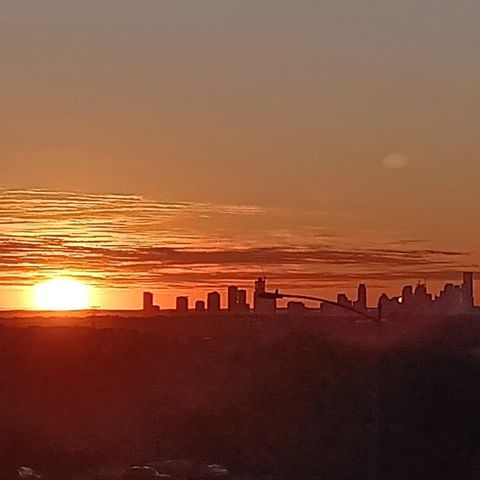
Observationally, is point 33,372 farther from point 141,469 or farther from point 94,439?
point 141,469

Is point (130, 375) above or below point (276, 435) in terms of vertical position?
above

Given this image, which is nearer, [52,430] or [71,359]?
[52,430]

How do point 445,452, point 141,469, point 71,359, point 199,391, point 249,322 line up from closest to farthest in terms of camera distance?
point 141,469 < point 445,452 < point 199,391 < point 71,359 < point 249,322

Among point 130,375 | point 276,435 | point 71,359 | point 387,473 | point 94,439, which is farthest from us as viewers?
point 71,359

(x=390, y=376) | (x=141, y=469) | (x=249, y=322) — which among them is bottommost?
(x=141, y=469)

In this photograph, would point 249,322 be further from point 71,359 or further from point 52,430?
point 52,430

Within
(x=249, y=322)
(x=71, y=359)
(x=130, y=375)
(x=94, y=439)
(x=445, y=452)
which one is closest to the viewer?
(x=445, y=452)

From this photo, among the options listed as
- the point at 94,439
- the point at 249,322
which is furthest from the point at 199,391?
→ the point at 249,322

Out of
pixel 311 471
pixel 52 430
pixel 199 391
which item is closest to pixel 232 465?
pixel 311 471

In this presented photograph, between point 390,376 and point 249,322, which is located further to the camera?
point 249,322
